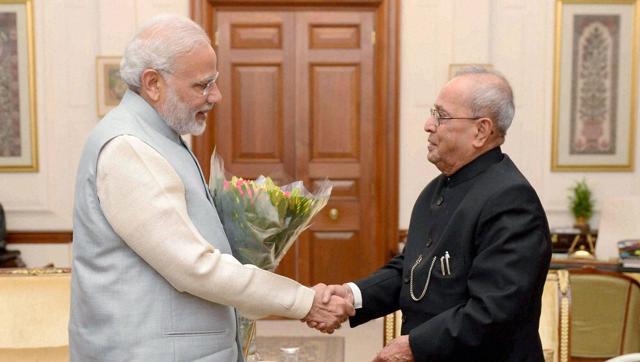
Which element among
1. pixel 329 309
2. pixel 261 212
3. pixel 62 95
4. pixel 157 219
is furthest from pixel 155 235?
pixel 62 95

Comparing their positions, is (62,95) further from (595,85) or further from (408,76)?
(595,85)

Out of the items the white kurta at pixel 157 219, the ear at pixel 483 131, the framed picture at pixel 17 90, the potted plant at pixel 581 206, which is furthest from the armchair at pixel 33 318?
the potted plant at pixel 581 206

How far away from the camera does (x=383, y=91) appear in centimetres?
650

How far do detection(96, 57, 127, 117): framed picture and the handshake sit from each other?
4.29 meters

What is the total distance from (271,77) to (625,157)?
3.00 metres

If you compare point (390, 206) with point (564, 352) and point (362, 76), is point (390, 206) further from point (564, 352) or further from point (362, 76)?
point (564, 352)

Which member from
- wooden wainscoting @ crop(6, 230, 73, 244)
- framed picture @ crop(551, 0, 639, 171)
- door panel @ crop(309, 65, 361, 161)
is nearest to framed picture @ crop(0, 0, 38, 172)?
wooden wainscoting @ crop(6, 230, 73, 244)

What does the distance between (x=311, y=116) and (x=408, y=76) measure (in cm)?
86

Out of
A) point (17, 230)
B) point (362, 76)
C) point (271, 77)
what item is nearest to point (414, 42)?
point (362, 76)

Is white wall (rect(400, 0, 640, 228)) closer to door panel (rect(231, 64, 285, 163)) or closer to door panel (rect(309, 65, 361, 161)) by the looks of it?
door panel (rect(309, 65, 361, 161))

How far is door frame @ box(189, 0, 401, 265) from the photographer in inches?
253

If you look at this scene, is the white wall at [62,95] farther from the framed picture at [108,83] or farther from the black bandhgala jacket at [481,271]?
the black bandhgala jacket at [481,271]

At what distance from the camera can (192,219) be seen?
2.06 m

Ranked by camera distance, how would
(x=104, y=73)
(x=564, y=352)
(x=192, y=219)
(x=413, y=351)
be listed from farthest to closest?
(x=104, y=73) → (x=564, y=352) → (x=413, y=351) → (x=192, y=219)
